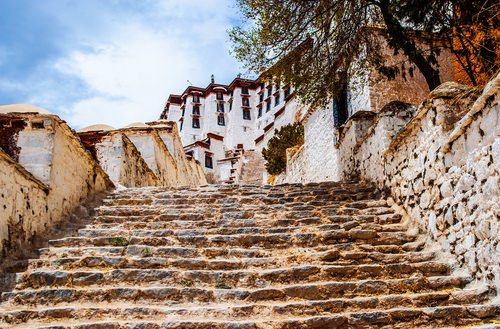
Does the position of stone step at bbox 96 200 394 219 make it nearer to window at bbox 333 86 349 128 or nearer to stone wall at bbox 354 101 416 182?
stone wall at bbox 354 101 416 182

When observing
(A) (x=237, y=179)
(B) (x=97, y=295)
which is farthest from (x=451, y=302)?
(A) (x=237, y=179)

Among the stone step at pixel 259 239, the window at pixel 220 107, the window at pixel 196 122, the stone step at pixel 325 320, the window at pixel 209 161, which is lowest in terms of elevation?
the stone step at pixel 325 320

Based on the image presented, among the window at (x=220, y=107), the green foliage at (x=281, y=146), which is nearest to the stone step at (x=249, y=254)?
the green foliage at (x=281, y=146)

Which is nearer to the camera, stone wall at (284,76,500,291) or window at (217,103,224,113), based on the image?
stone wall at (284,76,500,291)

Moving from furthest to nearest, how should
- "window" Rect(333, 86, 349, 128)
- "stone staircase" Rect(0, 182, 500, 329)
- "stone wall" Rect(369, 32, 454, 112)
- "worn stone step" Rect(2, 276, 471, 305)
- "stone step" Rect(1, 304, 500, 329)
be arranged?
"window" Rect(333, 86, 349, 128) < "stone wall" Rect(369, 32, 454, 112) < "worn stone step" Rect(2, 276, 471, 305) < "stone staircase" Rect(0, 182, 500, 329) < "stone step" Rect(1, 304, 500, 329)

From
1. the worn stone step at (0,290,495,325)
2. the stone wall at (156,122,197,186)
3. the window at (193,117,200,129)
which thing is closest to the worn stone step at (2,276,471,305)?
the worn stone step at (0,290,495,325)

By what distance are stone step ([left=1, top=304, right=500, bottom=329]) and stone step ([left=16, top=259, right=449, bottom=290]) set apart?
60 cm

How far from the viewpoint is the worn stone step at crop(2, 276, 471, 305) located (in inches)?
168

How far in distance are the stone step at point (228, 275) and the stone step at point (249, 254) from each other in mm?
203

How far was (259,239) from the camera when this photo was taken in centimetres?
550

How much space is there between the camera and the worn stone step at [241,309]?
393cm

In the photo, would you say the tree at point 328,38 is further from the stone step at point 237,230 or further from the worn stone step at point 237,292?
the worn stone step at point 237,292

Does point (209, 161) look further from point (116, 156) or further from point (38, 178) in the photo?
point (38, 178)

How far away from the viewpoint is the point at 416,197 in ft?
18.5
